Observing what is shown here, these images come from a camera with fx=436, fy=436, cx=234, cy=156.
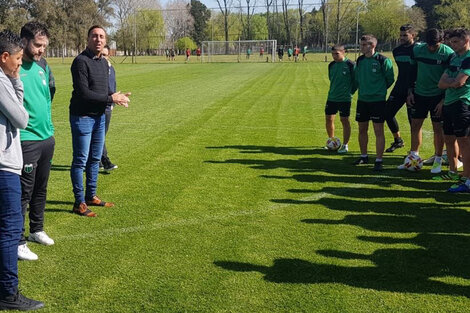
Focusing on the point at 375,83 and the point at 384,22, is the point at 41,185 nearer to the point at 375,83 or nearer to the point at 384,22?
the point at 375,83

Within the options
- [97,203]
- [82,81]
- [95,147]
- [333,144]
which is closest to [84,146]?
[95,147]

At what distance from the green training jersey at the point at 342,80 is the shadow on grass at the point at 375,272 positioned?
203 inches

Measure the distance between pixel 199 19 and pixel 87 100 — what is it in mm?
99809

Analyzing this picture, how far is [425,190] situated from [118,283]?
4871 mm

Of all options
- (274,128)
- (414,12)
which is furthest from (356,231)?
(414,12)

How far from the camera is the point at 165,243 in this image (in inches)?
187

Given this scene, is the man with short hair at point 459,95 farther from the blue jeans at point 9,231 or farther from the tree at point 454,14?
the tree at point 454,14

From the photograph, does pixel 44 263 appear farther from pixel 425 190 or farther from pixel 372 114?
pixel 372 114

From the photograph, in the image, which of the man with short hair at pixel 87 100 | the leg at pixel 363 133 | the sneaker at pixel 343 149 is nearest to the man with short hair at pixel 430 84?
the leg at pixel 363 133

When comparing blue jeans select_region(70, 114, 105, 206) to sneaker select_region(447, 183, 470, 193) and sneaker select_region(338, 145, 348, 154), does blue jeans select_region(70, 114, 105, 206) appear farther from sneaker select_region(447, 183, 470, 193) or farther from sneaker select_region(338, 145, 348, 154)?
sneaker select_region(338, 145, 348, 154)

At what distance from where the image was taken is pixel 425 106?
7.64 meters

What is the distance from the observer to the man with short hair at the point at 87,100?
5.27m

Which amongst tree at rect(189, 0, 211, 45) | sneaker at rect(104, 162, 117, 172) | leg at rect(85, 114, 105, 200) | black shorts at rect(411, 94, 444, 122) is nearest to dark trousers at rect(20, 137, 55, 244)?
leg at rect(85, 114, 105, 200)

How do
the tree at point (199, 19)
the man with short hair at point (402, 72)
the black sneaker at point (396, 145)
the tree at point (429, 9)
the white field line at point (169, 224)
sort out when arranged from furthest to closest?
the tree at point (199, 19) < the tree at point (429, 9) < the black sneaker at point (396, 145) < the man with short hair at point (402, 72) < the white field line at point (169, 224)
